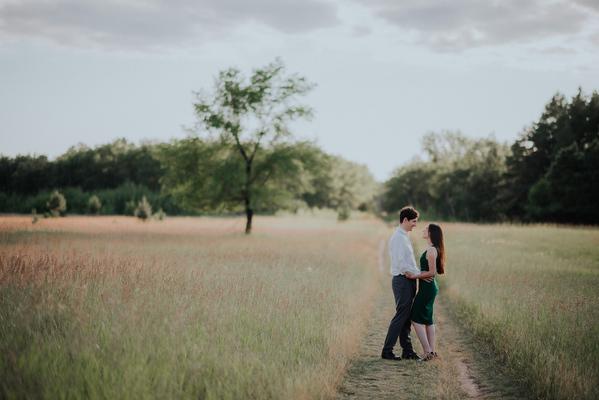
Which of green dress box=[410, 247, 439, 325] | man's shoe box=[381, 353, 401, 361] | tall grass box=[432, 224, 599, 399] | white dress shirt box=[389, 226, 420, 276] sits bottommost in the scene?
man's shoe box=[381, 353, 401, 361]

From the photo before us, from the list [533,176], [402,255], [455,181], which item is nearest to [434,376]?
[402,255]

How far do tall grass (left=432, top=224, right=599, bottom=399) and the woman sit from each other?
1.22 m

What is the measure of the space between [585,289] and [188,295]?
9933 mm

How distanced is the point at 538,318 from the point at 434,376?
8.90 feet

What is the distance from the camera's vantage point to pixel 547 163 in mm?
52031

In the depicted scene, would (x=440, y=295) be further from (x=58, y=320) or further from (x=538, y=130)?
(x=538, y=130)

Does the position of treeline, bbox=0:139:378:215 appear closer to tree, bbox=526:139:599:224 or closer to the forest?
the forest

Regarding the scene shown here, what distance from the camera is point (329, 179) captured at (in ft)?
278

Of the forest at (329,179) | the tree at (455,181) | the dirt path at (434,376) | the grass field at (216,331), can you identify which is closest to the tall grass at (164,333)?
the grass field at (216,331)

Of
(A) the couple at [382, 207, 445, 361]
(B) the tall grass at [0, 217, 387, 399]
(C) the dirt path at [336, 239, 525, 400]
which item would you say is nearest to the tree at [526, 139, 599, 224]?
(C) the dirt path at [336, 239, 525, 400]

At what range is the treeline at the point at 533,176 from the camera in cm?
3797

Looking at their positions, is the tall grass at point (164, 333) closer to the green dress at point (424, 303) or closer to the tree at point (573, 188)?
the green dress at point (424, 303)

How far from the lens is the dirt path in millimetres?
4316

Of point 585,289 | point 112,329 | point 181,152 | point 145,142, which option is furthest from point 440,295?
point 145,142
